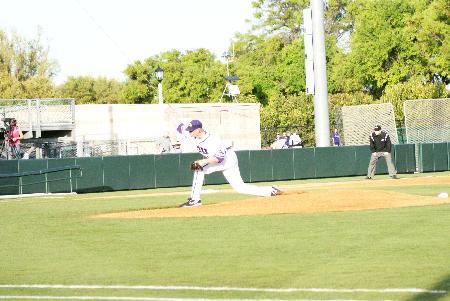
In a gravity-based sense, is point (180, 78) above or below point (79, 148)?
above

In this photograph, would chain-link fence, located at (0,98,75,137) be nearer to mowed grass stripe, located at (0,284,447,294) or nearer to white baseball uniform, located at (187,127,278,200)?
white baseball uniform, located at (187,127,278,200)

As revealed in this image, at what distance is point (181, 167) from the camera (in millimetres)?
33688

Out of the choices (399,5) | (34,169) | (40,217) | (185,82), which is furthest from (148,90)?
(40,217)

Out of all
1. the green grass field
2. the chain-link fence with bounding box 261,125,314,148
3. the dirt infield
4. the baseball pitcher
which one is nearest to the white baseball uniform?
the baseball pitcher

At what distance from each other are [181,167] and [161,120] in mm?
16561

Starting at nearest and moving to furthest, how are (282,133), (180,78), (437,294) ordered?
1. (437,294)
2. (282,133)
3. (180,78)

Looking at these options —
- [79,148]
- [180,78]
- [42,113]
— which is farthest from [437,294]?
[180,78]

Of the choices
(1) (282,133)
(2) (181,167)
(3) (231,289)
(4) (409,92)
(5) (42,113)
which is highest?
(4) (409,92)

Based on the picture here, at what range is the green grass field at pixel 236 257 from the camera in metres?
8.40

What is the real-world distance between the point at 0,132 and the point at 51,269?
87.1 feet

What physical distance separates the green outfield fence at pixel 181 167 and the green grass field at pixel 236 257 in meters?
13.4

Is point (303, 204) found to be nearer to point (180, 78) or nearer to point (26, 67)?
point (26, 67)

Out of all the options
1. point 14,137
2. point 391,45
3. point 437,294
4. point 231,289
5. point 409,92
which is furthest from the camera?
point 391,45

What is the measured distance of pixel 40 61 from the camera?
254 feet
